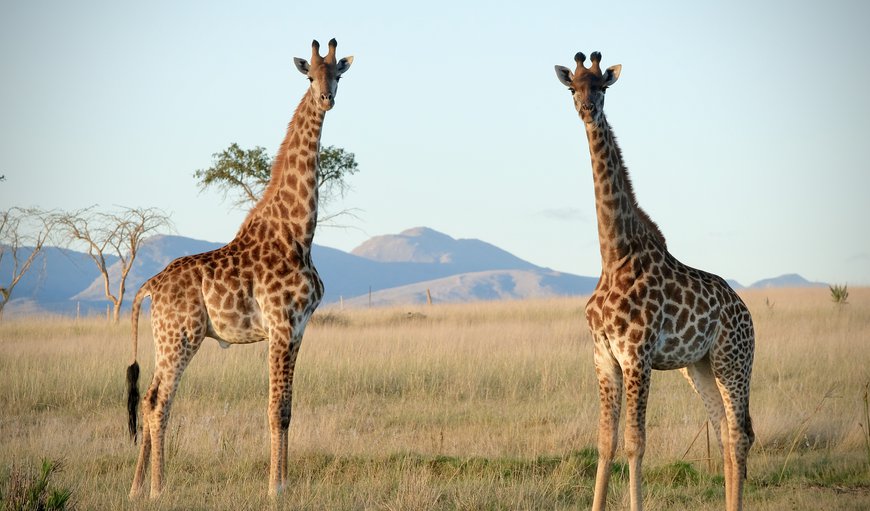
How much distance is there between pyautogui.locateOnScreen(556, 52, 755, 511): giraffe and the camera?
7324mm

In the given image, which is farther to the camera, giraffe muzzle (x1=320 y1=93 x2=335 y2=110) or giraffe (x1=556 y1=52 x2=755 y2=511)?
giraffe muzzle (x1=320 y1=93 x2=335 y2=110)

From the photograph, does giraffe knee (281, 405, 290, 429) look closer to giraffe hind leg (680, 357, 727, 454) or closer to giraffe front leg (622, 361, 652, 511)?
giraffe front leg (622, 361, 652, 511)

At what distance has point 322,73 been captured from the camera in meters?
8.95

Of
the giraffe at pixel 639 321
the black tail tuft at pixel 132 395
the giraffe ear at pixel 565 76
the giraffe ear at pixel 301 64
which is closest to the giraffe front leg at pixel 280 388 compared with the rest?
the black tail tuft at pixel 132 395

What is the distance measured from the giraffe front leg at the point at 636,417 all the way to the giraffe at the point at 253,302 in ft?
9.48

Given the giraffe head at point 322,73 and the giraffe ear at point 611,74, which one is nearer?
the giraffe ear at point 611,74

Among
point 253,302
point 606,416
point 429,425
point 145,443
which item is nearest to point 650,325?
point 606,416

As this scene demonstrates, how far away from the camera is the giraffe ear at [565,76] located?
25.1 ft

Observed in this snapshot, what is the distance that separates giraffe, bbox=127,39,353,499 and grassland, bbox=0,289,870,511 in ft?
1.98

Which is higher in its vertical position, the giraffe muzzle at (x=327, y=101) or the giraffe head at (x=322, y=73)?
the giraffe head at (x=322, y=73)

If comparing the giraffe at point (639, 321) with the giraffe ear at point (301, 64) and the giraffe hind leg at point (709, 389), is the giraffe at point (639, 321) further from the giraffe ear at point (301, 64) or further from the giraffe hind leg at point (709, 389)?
the giraffe ear at point (301, 64)

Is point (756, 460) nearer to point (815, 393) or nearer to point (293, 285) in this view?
point (815, 393)

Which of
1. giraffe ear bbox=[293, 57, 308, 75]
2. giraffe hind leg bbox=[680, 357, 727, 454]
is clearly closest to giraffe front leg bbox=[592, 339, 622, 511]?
giraffe hind leg bbox=[680, 357, 727, 454]

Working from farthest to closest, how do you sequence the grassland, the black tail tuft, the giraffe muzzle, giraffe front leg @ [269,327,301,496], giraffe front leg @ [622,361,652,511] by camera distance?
the black tail tuft
the giraffe muzzle
the grassland
giraffe front leg @ [269,327,301,496]
giraffe front leg @ [622,361,652,511]
